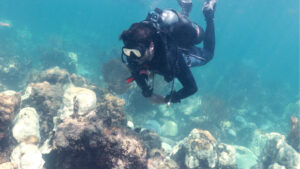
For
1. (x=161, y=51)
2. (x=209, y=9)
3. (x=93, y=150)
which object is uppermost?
(x=209, y=9)

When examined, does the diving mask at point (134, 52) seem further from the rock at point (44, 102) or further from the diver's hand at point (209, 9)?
the diver's hand at point (209, 9)

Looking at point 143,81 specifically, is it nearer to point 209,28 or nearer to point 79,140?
point 79,140

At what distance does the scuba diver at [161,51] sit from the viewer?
3.25 metres

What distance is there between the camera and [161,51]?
336cm

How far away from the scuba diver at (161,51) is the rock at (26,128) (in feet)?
8.23

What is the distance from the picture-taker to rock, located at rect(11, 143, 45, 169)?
11.7 feet

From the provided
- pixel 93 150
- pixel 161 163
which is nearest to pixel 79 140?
pixel 93 150

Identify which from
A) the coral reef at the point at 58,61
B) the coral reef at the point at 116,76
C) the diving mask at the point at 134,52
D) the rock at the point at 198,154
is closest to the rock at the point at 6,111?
the diving mask at the point at 134,52

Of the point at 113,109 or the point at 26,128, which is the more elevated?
the point at 113,109

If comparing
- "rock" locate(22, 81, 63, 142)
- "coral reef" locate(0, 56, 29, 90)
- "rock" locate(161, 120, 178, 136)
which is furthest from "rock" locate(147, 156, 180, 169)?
"coral reef" locate(0, 56, 29, 90)

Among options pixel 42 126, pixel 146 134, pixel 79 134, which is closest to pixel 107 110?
pixel 146 134

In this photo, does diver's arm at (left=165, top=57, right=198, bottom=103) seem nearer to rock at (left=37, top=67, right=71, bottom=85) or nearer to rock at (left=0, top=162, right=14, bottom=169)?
rock at (left=0, top=162, right=14, bottom=169)

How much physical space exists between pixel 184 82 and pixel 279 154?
22.5 feet

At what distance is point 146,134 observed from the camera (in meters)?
5.95
